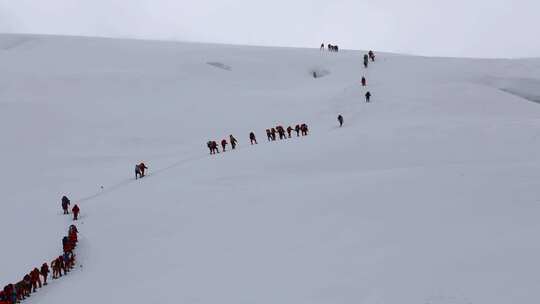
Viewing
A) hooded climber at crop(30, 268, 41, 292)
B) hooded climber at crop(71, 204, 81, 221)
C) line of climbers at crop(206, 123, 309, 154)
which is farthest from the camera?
line of climbers at crop(206, 123, 309, 154)

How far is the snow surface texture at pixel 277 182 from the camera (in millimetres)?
13883

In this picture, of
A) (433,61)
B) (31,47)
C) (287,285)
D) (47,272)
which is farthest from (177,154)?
(31,47)

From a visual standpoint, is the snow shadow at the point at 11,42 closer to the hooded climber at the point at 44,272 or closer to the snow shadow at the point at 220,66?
the snow shadow at the point at 220,66

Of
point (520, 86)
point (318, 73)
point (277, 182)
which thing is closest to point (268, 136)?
point (277, 182)

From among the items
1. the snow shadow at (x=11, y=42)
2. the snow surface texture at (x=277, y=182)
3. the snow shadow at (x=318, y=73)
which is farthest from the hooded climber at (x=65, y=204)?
the snow shadow at (x=11, y=42)

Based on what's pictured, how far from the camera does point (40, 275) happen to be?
1861 cm

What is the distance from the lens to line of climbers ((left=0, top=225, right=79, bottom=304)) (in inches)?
635

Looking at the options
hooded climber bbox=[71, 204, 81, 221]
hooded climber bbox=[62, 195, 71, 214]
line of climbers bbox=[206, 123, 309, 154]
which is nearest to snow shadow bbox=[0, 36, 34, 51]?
line of climbers bbox=[206, 123, 309, 154]

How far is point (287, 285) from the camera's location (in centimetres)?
1369

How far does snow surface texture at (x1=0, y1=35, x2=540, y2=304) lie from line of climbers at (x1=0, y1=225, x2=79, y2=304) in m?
0.41

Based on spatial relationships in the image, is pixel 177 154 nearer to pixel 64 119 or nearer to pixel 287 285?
pixel 64 119

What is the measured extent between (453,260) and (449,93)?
94.5 ft

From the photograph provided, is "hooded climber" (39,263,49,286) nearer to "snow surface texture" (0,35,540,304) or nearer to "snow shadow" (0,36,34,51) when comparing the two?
"snow surface texture" (0,35,540,304)

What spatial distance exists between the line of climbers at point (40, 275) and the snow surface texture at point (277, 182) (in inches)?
16.2
